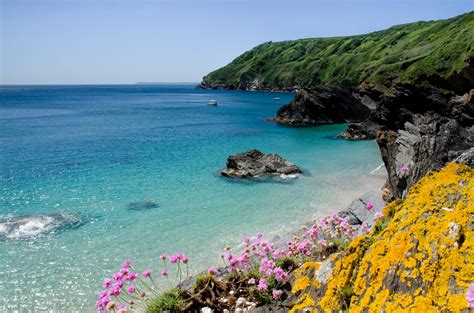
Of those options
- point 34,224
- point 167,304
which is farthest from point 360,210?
point 34,224

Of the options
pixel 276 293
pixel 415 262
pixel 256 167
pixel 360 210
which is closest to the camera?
pixel 415 262

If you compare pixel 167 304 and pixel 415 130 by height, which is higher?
pixel 415 130

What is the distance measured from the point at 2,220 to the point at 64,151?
2448cm

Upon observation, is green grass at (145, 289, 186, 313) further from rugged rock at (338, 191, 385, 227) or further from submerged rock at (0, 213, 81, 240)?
submerged rock at (0, 213, 81, 240)

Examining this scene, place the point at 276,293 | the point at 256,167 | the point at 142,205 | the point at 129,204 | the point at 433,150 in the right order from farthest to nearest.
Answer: the point at 256,167
the point at 129,204
the point at 142,205
the point at 433,150
the point at 276,293

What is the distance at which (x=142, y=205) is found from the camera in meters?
24.8

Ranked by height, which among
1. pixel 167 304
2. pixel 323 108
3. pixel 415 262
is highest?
pixel 323 108

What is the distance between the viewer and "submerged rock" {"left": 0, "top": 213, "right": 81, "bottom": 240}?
65.1 ft

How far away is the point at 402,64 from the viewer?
9350cm

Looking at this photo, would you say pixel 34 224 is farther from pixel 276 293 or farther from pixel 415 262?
pixel 415 262

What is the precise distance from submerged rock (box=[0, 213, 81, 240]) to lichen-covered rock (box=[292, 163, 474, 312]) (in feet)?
59.9

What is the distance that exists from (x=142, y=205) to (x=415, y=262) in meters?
22.0

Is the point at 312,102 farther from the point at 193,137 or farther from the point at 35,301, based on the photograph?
the point at 35,301

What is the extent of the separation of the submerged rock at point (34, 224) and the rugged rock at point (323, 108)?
2337 inches
